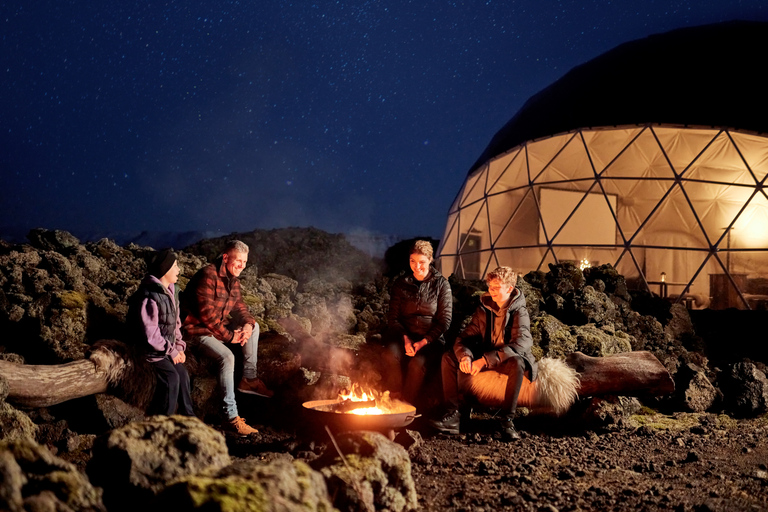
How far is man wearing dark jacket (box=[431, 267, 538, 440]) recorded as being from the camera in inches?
186

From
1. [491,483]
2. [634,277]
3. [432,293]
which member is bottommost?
[491,483]

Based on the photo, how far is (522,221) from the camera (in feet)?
43.1

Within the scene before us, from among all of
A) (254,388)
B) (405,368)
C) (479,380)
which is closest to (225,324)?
(254,388)

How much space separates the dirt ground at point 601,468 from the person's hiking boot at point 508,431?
0.20 feet

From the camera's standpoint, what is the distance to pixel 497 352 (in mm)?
4793

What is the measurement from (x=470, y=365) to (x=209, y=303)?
7.67ft

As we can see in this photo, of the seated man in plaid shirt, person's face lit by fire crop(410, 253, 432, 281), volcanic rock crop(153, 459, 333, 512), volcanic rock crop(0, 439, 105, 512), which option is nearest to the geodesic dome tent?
person's face lit by fire crop(410, 253, 432, 281)

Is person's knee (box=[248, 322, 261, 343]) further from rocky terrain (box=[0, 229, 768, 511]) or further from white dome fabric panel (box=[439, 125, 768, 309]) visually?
white dome fabric panel (box=[439, 125, 768, 309])

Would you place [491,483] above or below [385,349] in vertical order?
below

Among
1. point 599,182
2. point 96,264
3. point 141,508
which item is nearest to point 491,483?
point 141,508

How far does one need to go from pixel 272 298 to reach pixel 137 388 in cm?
292

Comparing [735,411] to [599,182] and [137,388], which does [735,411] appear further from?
[599,182]

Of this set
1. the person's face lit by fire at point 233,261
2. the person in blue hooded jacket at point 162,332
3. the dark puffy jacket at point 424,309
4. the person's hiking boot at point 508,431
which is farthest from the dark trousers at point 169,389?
the person's hiking boot at point 508,431

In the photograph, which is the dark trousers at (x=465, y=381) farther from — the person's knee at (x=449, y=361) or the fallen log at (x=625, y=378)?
the fallen log at (x=625, y=378)
